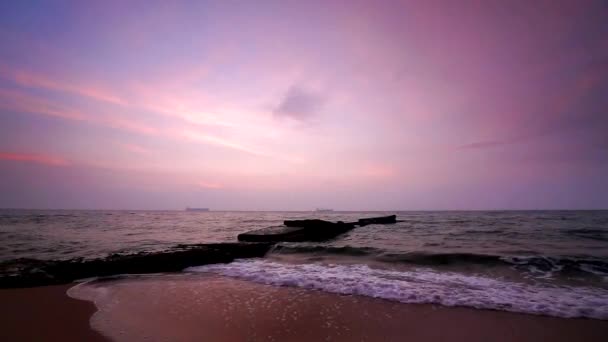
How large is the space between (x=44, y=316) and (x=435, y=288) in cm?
810

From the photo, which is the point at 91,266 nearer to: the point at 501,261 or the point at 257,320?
the point at 257,320

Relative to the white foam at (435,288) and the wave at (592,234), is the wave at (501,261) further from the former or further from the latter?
the wave at (592,234)

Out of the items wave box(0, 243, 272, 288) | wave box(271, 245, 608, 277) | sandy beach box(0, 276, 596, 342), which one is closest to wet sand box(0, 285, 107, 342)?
sandy beach box(0, 276, 596, 342)

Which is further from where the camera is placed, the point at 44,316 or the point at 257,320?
the point at 44,316

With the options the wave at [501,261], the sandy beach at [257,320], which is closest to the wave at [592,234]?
the wave at [501,261]

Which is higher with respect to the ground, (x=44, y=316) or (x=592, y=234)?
(x=592, y=234)

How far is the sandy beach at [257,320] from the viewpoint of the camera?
464 centimetres

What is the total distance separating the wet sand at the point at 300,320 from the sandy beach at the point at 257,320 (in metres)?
0.01

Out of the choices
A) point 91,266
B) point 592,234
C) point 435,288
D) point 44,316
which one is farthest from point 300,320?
point 592,234

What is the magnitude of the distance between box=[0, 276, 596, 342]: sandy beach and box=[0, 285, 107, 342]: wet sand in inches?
0.6

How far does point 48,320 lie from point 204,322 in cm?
270

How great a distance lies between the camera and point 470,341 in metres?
4.50

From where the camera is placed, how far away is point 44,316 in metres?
5.44

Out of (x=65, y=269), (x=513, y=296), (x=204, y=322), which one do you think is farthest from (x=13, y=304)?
(x=513, y=296)
